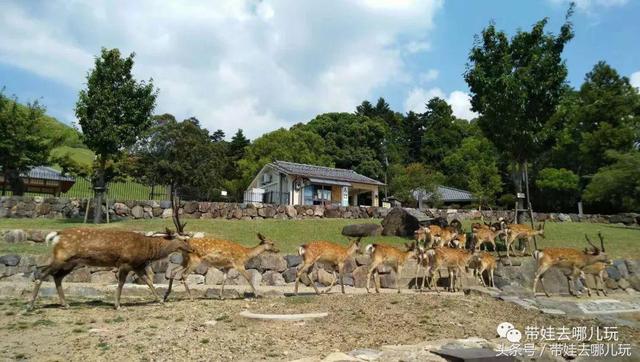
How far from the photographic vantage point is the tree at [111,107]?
20859 mm

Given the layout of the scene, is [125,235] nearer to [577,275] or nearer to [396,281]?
[396,281]

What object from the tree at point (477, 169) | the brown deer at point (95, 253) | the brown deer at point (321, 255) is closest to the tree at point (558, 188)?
the tree at point (477, 169)

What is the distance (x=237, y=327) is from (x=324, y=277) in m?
6.84

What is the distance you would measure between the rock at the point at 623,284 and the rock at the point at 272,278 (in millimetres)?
11338

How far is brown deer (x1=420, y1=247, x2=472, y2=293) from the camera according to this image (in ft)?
44.0

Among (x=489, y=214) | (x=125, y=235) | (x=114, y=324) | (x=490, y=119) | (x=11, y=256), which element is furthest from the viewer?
(x=489, y=214)

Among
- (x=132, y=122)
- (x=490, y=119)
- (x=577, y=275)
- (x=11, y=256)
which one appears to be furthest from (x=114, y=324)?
(x=490, y=119)

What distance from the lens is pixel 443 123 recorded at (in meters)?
66.3

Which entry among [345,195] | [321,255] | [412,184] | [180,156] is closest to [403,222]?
[321,255]

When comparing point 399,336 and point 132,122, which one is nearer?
point 399,336

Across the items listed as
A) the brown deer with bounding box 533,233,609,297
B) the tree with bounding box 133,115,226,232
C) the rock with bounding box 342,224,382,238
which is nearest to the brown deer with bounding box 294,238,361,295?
the brown deer with bounding box 533,233,609,297

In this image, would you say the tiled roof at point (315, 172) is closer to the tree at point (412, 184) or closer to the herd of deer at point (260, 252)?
the tree at point (412, 184)

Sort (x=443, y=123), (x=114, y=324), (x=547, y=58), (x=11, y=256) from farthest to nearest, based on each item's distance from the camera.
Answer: (x=443, y=123) → (x=547, y=58) → (x=11, y=256) → (x=114, y=324)

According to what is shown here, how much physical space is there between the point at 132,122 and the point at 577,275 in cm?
1771
